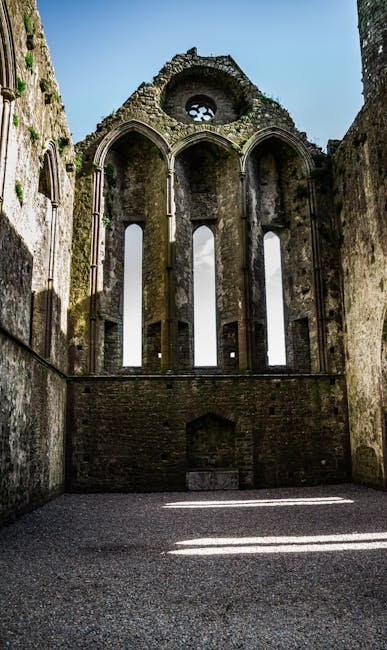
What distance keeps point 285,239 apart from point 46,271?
20.4 ft

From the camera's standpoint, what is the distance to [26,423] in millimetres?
7645

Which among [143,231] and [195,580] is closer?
[195,580]

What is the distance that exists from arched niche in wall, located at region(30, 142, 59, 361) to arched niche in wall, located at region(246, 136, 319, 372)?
446cm

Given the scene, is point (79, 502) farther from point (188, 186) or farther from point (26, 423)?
point (188, 186)

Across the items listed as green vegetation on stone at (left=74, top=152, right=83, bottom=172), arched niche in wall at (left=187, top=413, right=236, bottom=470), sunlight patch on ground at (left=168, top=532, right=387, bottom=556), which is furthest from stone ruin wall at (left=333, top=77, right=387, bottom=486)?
green vegetation on stone at (left=74, top=152, right=83, bottom=172)

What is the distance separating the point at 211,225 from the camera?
520 inches

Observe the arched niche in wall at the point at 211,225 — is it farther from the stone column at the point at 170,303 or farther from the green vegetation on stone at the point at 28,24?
the green vegetation on stone at the point at 28,24

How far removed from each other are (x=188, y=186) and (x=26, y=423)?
314 inches

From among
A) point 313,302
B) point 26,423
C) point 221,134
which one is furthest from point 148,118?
point 26,423

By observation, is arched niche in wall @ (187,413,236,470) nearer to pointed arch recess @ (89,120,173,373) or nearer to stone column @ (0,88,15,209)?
pointed arch recess @ (89,120,173,373)

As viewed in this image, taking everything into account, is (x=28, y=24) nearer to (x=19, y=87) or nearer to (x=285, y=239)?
(x=19, y=87)

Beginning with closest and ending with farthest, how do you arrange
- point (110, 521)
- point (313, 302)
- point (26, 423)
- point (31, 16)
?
point (110, 521) < point (26, 423) < point (31, 16) < point (313, 302)

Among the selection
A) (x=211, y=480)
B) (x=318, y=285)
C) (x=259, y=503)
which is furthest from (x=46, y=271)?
(x=318, y=285)

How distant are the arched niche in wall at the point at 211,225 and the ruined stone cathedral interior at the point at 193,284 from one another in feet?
0.13
